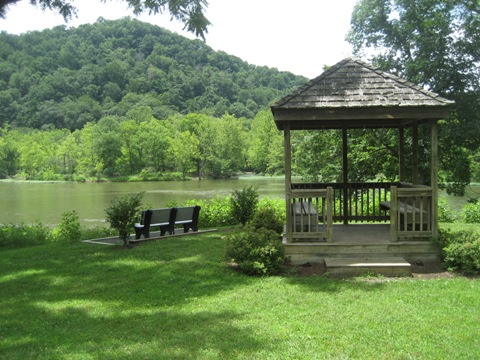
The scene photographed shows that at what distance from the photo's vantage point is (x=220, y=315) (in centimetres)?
568

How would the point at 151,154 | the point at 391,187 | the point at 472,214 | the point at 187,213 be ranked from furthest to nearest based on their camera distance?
1. the point at 151,154
2. the point at 472,214
3. the point at 187,213
4. the point at 391,187

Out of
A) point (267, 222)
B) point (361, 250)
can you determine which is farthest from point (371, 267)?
point (267, 222)

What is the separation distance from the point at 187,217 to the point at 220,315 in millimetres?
6802

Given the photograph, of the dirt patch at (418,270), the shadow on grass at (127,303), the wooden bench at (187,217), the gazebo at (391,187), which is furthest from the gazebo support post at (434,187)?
the wooden bench at (187,217)

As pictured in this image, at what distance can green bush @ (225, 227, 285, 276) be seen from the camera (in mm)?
7668

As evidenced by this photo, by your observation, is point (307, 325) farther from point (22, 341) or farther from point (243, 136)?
point (243, 136)

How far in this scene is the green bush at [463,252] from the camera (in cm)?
739

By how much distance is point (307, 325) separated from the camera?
17.1 feet

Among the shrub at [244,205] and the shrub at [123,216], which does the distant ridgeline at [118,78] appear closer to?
the shrub at [244,205]

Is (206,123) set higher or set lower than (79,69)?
lower

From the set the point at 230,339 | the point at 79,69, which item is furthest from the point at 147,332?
the point at 79,69

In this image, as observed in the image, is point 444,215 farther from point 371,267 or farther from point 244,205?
point 371,267

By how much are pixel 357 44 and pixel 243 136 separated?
205 ft

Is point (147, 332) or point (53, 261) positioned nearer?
point (147, 332)
